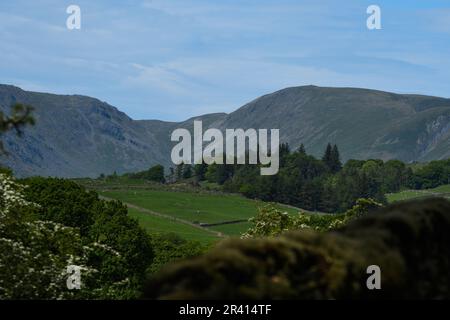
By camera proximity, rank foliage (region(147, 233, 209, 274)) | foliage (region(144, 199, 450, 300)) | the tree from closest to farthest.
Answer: foliage (region(144, 199, 450, 300)) → the tree → foliage (region(147, 233, 209, 274))

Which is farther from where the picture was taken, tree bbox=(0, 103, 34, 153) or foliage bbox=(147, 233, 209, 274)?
foliage bbox=(147, 233, 209, 274)

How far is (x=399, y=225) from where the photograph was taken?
12.5 meters

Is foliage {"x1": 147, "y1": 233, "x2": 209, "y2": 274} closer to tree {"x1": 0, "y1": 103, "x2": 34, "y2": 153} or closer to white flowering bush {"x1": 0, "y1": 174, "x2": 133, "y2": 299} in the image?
white flowering bush {"x1": 0, "y1": 174, "x2": 133, "y2": 299}

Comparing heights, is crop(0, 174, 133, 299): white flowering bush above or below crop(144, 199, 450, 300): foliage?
below

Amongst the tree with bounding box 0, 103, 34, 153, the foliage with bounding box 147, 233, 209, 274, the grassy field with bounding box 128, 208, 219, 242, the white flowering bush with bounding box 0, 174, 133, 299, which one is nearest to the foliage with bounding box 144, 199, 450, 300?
the tree with bounding box 0, 103, 34, 153

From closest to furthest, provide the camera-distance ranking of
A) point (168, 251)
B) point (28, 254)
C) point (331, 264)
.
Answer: point (331, 264)
point (28, 254)
point (168, 251)

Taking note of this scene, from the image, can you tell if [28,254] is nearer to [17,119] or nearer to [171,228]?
[17,119]

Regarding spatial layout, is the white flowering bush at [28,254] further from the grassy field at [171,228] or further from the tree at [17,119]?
the grassy field at [171,228]

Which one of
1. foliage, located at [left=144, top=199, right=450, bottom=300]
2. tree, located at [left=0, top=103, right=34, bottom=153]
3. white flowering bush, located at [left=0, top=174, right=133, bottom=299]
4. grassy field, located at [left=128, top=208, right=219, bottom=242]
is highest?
tree, located at [left=0, top=103, right=34, bottom=153]

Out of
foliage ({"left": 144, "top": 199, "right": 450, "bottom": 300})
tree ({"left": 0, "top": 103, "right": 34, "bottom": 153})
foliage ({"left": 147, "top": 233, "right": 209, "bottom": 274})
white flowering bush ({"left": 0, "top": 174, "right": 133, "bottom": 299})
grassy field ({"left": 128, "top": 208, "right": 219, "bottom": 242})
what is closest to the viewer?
foliage ({"left": 144, "top": 199, "right": 450, "bottom": 300})

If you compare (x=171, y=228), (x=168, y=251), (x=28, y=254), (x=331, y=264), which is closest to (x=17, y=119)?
(x=331, y=264)
